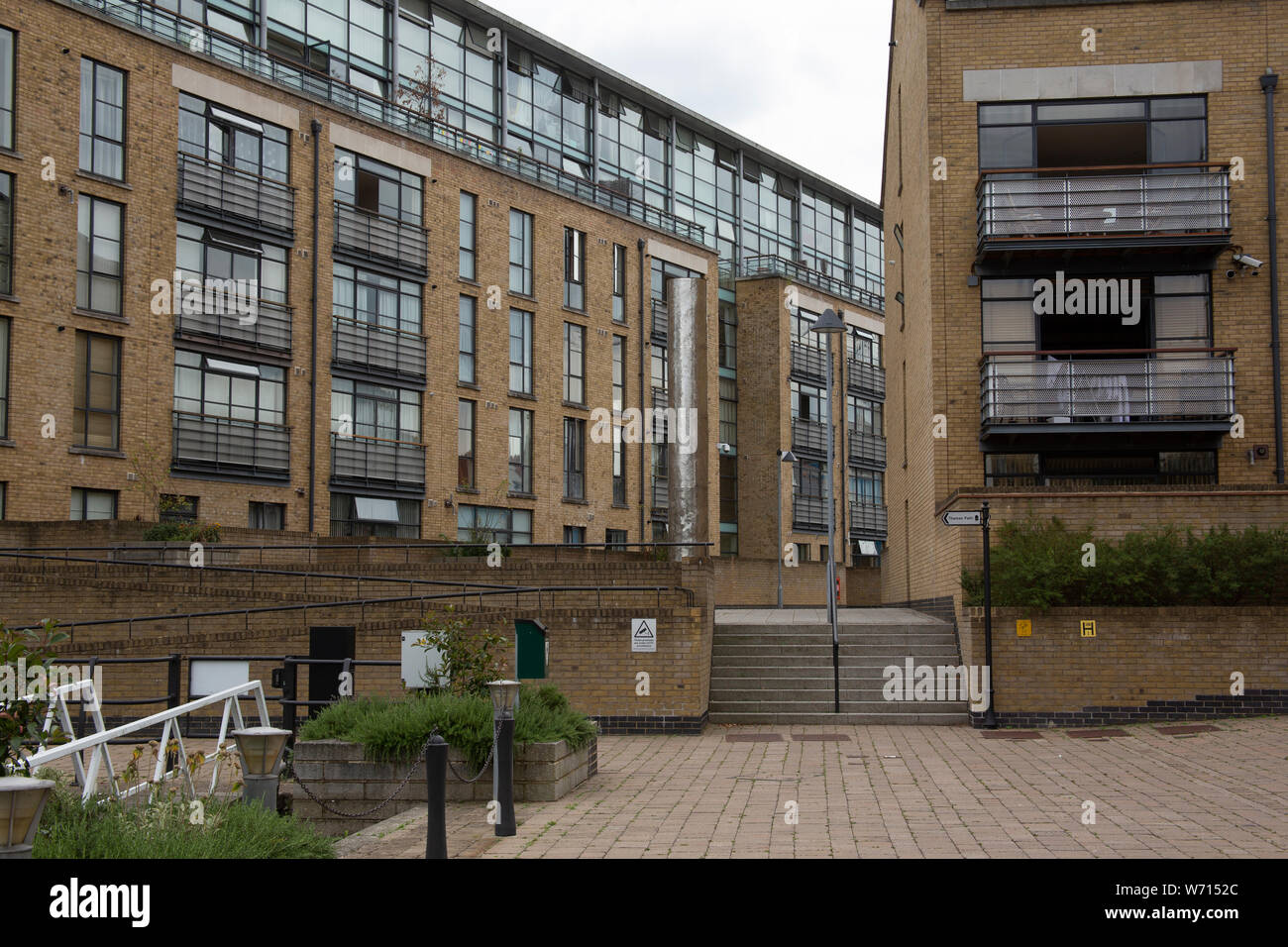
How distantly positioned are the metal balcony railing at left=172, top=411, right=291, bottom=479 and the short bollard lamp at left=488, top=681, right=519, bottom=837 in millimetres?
24844

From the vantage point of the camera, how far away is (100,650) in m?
20.6

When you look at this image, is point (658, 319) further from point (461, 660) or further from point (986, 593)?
point (461, 660)

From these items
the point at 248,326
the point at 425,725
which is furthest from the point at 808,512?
the point at 425,725

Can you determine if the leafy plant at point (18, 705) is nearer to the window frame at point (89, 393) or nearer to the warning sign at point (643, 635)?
the warning sign at point (643, 635)

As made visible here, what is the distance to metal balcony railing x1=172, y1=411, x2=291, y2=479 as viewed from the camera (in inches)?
1315

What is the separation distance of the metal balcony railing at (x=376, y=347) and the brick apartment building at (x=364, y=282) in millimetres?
80

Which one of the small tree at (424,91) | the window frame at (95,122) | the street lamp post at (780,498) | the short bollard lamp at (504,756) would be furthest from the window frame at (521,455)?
the short bollard lamp at (504,756)

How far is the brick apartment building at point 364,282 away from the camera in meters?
31.0

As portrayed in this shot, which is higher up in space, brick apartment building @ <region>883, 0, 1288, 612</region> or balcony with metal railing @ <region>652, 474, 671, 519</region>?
brick apartment building @ <region>883, 0, 1288, 612</region>

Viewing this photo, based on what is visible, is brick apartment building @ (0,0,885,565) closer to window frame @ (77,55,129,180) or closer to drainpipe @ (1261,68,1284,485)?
window frame @ (77,55,129,180)

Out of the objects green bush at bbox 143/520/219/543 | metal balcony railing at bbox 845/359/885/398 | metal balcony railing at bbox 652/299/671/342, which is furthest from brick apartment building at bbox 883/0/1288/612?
metal balcony railing at bbox 845/359/885/398

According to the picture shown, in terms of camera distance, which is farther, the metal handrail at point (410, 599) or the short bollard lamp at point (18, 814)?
the metal handrail at point (410, 599)

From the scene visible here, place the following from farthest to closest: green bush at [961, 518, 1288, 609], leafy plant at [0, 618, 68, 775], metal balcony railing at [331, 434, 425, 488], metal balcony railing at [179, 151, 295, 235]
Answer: metal balcony railing at [331, 434, 425, 488], metal balcony railing at [179, 151, 295, 235], green bush at [961, 518, 1288, 609], leafy plant at [0, 618, 68, 775]

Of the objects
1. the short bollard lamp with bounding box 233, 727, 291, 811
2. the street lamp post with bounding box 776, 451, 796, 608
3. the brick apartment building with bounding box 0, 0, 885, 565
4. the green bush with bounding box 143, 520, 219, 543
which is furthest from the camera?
the street lamp post with bounding box 776, 451, 796, 608
